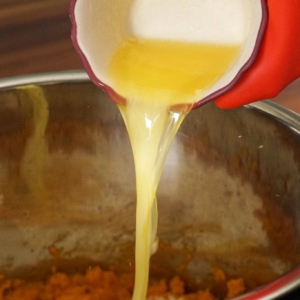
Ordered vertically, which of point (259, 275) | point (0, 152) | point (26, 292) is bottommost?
point (26, 292)

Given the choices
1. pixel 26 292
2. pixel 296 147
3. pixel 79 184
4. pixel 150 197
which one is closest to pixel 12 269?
pixel 26 292

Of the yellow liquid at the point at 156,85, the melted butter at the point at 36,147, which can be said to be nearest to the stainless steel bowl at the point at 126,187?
the melted butter at the point at 36,147

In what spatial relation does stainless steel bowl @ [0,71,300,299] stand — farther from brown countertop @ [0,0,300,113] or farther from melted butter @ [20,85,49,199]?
brown countertop @ [0,0,300,113]

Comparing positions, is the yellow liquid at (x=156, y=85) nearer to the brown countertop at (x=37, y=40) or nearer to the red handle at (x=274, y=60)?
the red handle at (x=274, y=60)

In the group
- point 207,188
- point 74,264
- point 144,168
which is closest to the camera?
point 144,168

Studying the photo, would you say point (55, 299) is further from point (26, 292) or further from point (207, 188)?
point (207, 188)

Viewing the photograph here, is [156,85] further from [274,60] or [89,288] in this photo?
[89,288]
